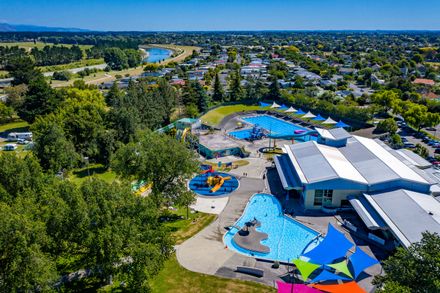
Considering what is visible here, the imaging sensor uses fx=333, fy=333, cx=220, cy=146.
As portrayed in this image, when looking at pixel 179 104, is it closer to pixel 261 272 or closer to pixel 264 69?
pixel 261 272

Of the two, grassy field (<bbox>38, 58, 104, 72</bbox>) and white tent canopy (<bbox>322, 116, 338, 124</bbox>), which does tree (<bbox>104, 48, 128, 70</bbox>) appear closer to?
grassy field (<bbox>38, 58, 104, 72</bbox>)

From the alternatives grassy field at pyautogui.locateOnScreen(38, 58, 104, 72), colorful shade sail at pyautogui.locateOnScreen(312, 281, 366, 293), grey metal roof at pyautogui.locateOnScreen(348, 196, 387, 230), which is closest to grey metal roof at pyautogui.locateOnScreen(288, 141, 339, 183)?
grey metal roof at pyautogui.locateOnScreen(348, 196, 387, 230)

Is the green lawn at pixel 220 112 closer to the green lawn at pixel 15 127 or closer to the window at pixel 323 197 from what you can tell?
the green lawn at pixel 15 127

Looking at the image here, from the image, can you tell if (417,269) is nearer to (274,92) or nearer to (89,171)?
(89,171)

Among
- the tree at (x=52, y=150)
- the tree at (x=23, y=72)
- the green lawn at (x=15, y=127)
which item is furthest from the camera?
the tree at (x=23, y=72)

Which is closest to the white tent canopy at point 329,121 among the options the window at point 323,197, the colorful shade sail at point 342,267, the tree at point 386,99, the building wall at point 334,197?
the tree at point 386,99

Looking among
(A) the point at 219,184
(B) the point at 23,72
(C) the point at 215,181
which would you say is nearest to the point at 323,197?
(A) the point at 219,184
